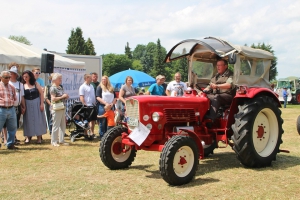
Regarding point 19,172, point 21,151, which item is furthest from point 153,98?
point 21,151

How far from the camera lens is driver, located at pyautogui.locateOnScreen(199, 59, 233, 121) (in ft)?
19.7

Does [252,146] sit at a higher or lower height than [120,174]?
higher

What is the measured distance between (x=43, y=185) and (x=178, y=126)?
214 cm

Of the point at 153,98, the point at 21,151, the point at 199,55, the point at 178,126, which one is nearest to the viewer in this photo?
the point at 153,98

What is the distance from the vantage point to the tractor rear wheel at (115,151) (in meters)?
5.66

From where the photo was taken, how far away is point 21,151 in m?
7.73

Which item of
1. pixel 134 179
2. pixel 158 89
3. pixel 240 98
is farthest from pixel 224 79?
pixel 158 89

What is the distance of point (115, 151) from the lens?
5824mm

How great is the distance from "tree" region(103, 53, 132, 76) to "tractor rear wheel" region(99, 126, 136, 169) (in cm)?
8822

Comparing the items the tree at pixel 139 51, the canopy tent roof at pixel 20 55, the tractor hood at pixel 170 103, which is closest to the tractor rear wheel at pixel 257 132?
the tractor hood at pixel 170 103

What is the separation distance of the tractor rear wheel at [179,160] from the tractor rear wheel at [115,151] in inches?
44.3

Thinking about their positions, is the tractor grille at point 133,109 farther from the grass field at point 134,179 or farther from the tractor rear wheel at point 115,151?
the grass field at point 134,179

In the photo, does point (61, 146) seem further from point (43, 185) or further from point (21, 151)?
point (43, 185)

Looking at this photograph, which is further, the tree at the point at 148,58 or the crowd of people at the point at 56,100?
the tree at the point at 148,58
